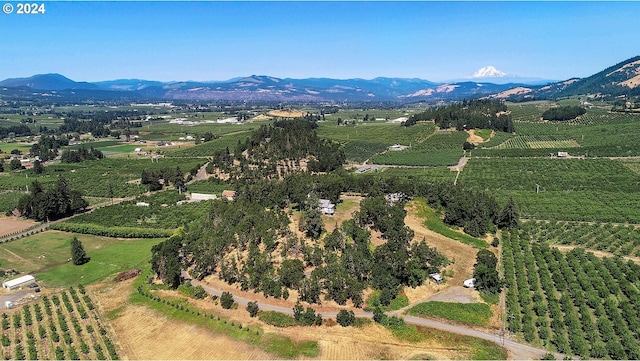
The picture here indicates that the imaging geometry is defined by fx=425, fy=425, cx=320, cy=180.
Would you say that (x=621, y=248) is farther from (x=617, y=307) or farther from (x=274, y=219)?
(x=274, y=219)

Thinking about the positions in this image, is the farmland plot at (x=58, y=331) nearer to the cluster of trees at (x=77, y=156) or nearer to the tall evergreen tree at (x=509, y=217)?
the tall evergreen tree at (x=509, y=217)

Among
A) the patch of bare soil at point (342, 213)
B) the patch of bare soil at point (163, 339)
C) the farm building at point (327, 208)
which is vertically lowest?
the patch of bare soil at point (163, 339)

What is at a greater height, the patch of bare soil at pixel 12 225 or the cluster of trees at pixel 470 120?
the cluster of trees at pixel 470 120

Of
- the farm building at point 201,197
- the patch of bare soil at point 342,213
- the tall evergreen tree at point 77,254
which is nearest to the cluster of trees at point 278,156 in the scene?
the farm building at point 201,197

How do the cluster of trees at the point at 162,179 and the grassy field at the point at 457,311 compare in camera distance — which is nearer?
the grassy field at the point at 457,311

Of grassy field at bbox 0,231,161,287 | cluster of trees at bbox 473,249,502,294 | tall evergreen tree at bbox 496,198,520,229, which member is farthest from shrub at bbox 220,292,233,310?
tall evergreen tree at bbox 496,198,520,229

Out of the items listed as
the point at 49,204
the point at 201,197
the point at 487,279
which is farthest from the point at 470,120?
the point at 49,204

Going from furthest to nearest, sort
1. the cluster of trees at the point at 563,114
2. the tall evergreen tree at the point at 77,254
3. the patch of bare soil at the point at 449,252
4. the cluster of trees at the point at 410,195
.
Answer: the cluster of trees at the point at 563,114 → the cluster of trees at the point at 410,195 → the tall evergreen tree at the point at 77,254 → the patch of bare soil at the point at 449,252

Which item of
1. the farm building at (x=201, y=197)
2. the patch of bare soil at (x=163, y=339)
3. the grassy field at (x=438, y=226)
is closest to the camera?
the patch of bare soil at (x=163, y=339)
